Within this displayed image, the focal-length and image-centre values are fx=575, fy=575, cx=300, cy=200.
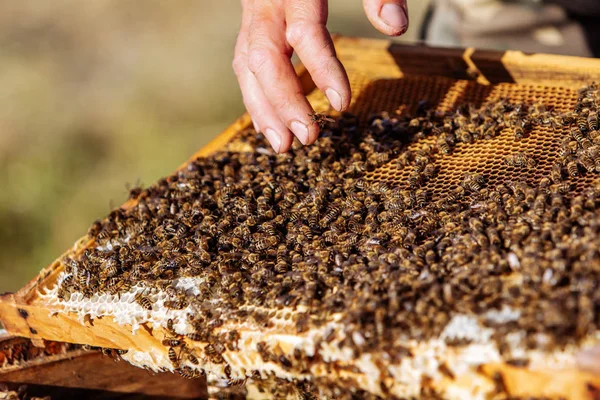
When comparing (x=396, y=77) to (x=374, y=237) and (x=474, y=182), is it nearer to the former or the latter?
(x=474, y=182)

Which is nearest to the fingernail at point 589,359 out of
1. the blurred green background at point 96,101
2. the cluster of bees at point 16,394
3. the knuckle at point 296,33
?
the knuckle at point 296,33

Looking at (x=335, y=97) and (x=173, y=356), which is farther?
(x=335, y=97)

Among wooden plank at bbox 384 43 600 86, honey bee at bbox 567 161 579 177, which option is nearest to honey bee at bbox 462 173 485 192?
honey bee at bbox 567 161 579 177

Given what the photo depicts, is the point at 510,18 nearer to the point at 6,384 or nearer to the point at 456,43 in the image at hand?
the point at 456,43

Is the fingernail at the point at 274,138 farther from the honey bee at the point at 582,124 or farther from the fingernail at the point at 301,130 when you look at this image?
the honey bee at the point at 582,124

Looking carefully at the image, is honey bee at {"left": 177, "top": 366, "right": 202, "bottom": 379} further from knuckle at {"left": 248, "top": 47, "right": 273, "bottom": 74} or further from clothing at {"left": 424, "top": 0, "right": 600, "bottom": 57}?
clothing at {"left": 424, "top": 0, "right": 600, "bottom": 57}

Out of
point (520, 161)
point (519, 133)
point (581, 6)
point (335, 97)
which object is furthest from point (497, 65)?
point (335, 97)
